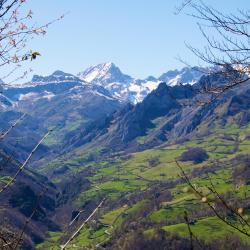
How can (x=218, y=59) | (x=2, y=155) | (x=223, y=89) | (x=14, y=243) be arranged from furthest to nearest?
(x=218, y=59), (x=223, y=89), (x=2, y=155), (x=14, y=243)

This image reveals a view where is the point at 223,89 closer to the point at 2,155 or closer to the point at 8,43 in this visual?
the point at 8,43

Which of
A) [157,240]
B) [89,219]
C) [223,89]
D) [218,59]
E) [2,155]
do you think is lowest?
[157,240]

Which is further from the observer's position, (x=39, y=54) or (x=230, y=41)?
(x=230, y=41)

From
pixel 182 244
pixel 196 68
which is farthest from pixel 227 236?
pixel 196 68

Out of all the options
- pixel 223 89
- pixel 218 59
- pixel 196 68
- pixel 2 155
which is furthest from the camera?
pixel 196 68

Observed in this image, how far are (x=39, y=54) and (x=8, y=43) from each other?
0.73 m

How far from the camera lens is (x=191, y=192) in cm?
429

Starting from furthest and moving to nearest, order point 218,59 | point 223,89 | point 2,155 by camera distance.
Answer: point 218,59 → point 223,89 → point 2,155

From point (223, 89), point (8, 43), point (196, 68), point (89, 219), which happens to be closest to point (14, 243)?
point (89, 219)

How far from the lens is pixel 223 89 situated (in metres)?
11.0

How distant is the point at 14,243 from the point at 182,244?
187 metres

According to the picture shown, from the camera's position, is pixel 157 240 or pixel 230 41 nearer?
pixel 230 41

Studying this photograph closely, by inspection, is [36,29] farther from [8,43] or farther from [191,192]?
[191,192]

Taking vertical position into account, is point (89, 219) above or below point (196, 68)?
below
